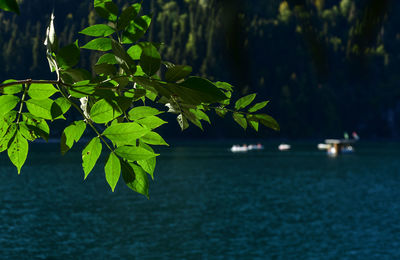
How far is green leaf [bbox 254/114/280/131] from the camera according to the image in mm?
1544

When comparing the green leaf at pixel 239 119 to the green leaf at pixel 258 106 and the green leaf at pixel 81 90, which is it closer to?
the green leaf at pixel 258 106

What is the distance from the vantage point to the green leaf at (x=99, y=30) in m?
1.38

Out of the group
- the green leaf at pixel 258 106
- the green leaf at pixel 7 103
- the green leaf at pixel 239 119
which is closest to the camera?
the green leaf at pixel 7 103

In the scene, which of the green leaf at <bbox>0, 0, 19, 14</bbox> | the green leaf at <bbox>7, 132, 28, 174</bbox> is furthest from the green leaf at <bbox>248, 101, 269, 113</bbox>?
the green leaf at <bbox>0, 0, 19, 14</bbox>

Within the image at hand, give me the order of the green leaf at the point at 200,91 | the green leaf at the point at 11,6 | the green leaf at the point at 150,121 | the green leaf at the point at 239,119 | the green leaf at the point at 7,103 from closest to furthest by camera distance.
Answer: the green leaf at the point at 11,6, the green leaf at the point at 200,91, the green leaf at the point at 7,103, the green leaf at the point at 150,121, the green leaf at the point at 239,119

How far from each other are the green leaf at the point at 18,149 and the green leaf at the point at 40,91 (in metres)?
0.17

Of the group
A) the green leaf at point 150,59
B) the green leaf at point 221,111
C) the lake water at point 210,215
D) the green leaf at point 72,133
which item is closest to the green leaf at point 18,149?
the green leaf at point 72,133

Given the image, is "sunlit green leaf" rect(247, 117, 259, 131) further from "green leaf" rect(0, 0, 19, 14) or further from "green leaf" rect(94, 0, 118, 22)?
"green leaf" rect(0, 0, 19, 14)

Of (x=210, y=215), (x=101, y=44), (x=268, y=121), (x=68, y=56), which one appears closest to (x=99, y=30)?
(x=101, y=44)

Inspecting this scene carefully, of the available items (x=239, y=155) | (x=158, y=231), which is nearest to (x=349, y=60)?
(x=158, y=231)

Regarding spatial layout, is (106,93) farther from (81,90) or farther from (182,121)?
(182,121)

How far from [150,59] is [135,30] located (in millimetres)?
224

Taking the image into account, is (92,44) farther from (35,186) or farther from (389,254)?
(35,186)

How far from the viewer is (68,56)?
50.5 inches
